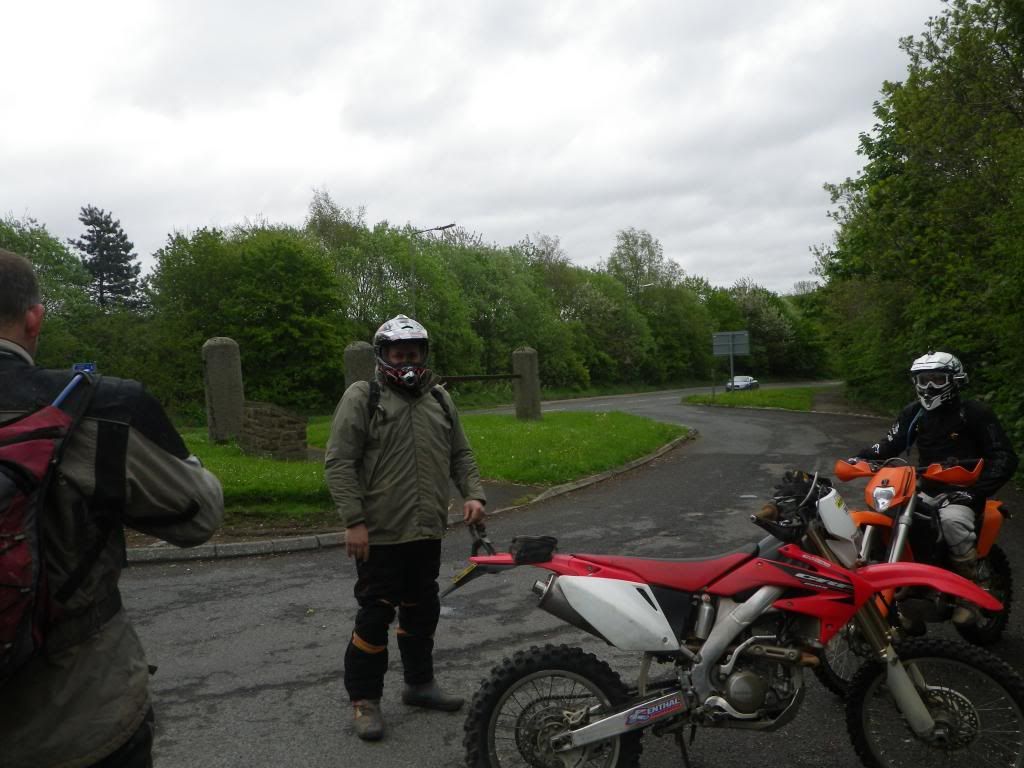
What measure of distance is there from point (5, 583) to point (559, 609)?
2194 mm

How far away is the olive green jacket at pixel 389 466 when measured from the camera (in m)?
4.20

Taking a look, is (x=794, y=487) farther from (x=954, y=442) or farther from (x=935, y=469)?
(x=954, y=442)

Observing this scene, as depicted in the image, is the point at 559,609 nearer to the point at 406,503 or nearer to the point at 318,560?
the point at 406,503

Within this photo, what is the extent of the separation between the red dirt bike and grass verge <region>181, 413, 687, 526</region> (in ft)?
20.5

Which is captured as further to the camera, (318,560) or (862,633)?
(318,560)

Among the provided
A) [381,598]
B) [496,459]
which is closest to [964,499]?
[381,598]

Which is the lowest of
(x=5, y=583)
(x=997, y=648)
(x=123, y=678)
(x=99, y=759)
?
(x=997, y=648)

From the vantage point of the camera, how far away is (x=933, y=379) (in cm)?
538

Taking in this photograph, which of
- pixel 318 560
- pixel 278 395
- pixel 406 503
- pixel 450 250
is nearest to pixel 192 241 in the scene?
pixel 278 395

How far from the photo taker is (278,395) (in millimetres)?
34562

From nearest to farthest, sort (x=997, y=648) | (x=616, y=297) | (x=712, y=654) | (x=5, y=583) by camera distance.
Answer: (x=5, y=583)
(x=712, y=654)
(x=997, y=648)
(x=616, y=297)

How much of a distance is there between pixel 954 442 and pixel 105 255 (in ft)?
226

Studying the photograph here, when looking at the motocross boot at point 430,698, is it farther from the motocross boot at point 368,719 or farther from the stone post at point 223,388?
the stone post at point 223,388

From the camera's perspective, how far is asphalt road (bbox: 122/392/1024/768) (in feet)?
13.1
